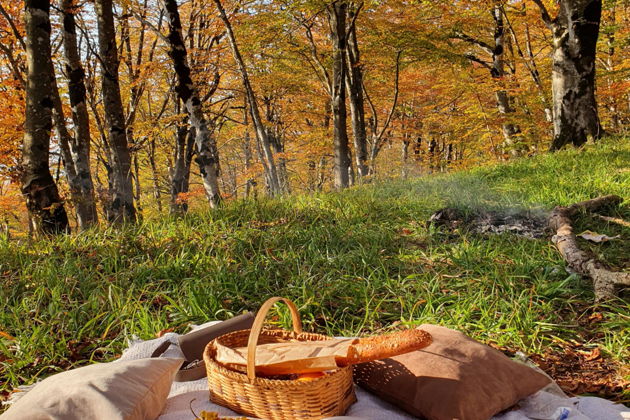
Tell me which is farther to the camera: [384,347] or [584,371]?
[584,371]

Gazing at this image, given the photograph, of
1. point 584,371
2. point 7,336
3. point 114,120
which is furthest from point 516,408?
point 114,120

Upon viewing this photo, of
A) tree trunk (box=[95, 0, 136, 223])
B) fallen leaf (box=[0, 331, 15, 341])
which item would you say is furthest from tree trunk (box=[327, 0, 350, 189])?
fallen leaf (box=[0, 331, 15, 341])

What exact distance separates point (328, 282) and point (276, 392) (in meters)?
1.82

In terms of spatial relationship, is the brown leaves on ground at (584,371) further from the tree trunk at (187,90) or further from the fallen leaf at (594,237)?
the tree trunk at (187,90)

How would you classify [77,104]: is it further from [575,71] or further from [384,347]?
[575,71]

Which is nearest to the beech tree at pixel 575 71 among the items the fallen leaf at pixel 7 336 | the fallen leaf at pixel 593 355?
the fallen leaf at pixel 593 355

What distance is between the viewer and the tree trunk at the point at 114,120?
6.88 metres

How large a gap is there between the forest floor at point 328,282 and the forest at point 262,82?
56.7 inches

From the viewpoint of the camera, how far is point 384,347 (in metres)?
1.70

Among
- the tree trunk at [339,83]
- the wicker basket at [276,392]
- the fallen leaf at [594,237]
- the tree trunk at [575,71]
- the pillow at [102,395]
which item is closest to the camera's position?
the pillow at [102,395]

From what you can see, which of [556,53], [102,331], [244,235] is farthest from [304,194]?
[556,53]

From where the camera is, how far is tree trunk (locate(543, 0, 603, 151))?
798 centimetres

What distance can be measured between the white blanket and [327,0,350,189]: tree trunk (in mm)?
8983

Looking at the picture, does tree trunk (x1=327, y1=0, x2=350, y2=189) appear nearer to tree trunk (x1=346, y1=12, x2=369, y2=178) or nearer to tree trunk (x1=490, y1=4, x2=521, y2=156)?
tree trunk (x1=346, y1=12, x2=369, y2=178)
